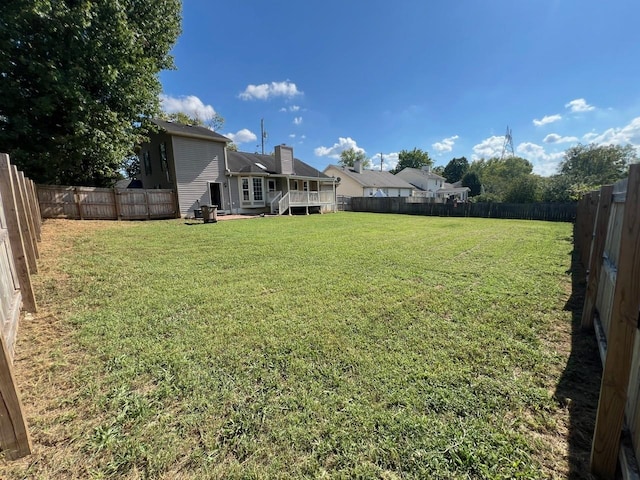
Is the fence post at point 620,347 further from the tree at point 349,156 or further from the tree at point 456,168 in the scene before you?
the tree at point 456,168

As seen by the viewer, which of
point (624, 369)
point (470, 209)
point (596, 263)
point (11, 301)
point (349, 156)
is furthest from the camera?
point (349, 156)

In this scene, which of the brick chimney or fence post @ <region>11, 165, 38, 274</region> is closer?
fence post @ <region>11, 165, 38, 274</region>

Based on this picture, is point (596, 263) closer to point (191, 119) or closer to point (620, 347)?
point (620, 347)

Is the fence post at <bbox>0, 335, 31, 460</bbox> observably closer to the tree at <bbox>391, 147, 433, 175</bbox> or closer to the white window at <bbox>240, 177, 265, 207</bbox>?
the white window at <bbox>240, 177, 265, 207</bbox>

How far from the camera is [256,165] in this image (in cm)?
1952

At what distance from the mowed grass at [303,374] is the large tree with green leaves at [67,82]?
8.80m

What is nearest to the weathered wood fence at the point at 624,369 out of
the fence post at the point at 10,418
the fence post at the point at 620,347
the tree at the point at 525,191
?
the fence post at the point at 620,347

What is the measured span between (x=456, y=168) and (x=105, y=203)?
67.2 m

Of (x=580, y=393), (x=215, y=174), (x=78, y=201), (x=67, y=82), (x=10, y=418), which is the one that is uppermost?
(x=67, y=82)

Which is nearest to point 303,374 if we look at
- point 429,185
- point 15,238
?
point 15,238

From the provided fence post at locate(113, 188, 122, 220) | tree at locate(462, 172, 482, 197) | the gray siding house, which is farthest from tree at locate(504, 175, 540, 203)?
fence post at locate(113, 188, 122, 220)

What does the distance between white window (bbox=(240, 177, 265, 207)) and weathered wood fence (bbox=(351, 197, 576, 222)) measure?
36.5 ft

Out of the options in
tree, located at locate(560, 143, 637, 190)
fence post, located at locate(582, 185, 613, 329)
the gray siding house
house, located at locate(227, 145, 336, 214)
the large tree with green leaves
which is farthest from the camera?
tree, located at locate(560, 143, 637, 190)

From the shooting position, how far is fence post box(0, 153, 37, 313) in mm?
3434
